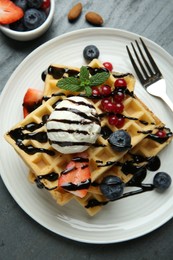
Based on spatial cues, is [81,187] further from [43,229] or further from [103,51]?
[103,51]

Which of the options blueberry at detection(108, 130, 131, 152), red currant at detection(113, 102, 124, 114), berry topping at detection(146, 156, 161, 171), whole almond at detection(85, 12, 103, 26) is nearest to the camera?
blueberry at detection(108, 130, 131, 152)

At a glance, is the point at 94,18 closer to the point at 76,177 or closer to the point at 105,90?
the point at 105,90

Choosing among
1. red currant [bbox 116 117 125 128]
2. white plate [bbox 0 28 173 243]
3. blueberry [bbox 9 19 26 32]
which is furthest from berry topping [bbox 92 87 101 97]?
blueberry [bbox 9 19 26 32]

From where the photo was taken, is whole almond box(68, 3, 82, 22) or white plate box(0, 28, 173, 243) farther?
whole almond box(68, 3, 82, 22)

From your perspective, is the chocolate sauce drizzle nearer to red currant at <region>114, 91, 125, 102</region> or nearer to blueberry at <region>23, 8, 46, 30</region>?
red currant at <region>114, 91, 125, 102</region>

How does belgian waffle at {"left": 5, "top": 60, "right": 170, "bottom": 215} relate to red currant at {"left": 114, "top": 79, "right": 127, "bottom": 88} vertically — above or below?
below

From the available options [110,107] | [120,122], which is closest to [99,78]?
[110,107]

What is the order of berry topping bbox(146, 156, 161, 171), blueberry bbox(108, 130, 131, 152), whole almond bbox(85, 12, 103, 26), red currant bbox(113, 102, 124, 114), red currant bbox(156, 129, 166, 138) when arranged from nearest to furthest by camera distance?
blueberry bbox(108, 130, 131, 152) < red currant bbox(113, 102, 124, 114) < red currant bbox(156, 129, 166, 138) < berry topping bbox(146, 156, 161, 171) < whole almond bbox(85, 12, 103, 26)

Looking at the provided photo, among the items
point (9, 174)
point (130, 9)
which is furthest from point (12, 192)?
point (130, 9)
